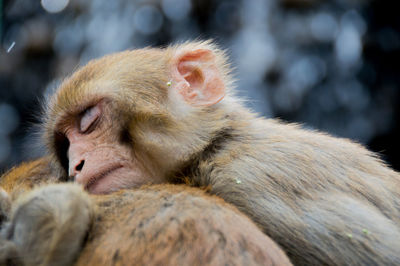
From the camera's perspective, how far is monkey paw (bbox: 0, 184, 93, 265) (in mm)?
1831

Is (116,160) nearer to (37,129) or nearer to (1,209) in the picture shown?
(1,209)

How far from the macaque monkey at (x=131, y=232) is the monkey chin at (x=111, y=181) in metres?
0.69

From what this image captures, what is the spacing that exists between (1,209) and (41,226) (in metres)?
0.35

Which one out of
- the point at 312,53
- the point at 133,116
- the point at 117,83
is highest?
the point at 117,83

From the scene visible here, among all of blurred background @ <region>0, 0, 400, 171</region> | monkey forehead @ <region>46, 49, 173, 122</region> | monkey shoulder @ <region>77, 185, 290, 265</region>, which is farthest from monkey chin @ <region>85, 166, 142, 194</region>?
blurred background @ <region>0, 0, 400, 171</region>

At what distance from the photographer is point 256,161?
2846 mm

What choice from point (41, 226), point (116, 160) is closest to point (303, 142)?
point (116, 160)

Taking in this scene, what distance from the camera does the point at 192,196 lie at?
6.67 feet

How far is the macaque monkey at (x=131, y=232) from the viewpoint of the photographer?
1.71m

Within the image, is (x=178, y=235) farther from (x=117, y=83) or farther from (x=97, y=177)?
(x=117, y=83)

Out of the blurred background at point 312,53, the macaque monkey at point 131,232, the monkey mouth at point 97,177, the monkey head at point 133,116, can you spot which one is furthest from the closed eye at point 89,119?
the blurred background at point 312,53

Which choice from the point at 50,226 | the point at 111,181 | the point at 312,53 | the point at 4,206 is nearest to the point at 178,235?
the point at 50,226

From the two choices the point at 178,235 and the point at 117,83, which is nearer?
the point at 178,235

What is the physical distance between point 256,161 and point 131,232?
3.90ft
